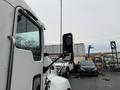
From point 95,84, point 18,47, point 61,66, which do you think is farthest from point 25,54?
point 95,84

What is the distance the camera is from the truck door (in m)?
1.60

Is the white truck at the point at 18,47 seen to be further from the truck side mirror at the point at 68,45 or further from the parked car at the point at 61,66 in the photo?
the parked car at the point at 61,66

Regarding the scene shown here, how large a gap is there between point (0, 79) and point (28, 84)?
1.74 feet

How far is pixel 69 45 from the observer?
2316 millimetres

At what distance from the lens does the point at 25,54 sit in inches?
71.8

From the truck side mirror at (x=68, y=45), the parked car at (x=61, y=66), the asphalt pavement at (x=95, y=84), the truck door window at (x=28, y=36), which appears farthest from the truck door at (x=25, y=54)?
the asphalt pavement at (x=95, y=84)

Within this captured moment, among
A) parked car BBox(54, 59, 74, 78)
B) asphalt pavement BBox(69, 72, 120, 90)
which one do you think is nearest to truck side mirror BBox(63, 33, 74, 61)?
parked car BBox(54, 59, 74, 78)

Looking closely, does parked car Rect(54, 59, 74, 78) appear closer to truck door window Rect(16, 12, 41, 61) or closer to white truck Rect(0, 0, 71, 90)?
truck door window Rect(16, 12, 41, 61)

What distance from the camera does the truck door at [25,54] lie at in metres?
1.60

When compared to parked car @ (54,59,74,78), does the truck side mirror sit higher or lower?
higher

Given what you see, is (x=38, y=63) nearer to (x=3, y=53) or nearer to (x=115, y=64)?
(x=3, y=53)

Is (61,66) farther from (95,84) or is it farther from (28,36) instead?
(95,84)

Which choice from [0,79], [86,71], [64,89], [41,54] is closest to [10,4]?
[0,79]

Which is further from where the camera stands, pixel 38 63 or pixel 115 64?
pixel 115 64
